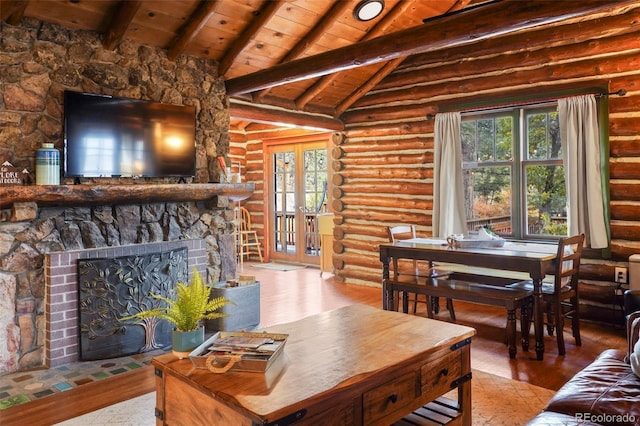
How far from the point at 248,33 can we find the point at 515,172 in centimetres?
329

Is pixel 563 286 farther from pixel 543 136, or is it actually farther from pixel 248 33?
pixel 248 33

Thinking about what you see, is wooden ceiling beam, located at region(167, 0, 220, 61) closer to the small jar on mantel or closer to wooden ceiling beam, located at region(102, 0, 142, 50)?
wooden ceiling beam, located at region(102, 0, 142, 50)

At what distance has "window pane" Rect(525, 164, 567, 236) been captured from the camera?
17.0 ft

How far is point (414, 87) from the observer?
6277 millimetres

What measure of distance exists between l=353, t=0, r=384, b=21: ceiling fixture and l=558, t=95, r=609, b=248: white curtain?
6.91ft

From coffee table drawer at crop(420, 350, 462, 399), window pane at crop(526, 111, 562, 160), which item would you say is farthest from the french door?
coffee table drawer at crop(420, 350, 462, 399)

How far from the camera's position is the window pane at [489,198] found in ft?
18.4

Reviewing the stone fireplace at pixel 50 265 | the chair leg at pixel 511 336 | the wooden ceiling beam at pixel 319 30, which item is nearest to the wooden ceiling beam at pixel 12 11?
the stone fireplace at pixel 50 265

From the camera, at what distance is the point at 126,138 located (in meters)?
4.11

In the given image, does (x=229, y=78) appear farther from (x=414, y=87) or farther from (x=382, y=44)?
(x=414, y=87)

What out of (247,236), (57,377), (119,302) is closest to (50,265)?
(119,302)

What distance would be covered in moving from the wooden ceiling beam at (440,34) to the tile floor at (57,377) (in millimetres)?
2858

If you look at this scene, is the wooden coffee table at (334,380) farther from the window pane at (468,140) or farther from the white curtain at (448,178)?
the window pane at (468,140)

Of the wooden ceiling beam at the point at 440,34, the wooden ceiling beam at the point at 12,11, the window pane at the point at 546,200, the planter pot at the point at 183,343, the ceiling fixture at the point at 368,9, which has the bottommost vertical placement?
the planter pot at the point at 183,343
